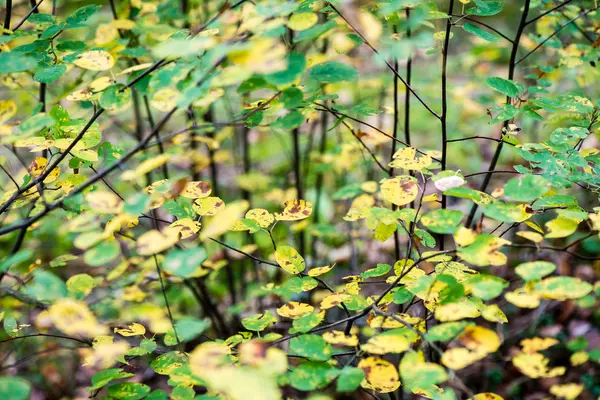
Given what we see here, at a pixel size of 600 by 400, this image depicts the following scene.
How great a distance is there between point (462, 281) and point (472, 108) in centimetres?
189

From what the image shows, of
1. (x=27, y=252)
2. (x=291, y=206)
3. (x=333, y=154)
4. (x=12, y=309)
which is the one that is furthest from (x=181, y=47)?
(x=12, y=309)

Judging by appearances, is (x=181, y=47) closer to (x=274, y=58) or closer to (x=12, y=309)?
(x=274, y=58)

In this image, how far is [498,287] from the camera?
720 millimetres

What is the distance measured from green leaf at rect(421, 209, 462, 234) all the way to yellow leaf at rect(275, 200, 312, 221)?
27 centimetres

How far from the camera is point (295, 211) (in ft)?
3.30

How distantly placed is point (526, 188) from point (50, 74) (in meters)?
0.96

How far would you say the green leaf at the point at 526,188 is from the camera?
0.77 metres

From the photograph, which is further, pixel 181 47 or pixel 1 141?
pixel 1 141

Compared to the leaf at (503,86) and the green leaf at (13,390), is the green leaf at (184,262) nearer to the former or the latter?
the green leaf at (13,390)

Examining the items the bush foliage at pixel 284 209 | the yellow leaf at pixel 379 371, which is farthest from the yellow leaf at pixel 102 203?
the yellow leaf at pixel 379 371

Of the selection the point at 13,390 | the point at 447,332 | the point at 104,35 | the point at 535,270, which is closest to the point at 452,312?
the point at 447,332

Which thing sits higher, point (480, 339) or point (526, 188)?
point (526, 188)

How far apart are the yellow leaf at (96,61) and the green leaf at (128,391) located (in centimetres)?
61

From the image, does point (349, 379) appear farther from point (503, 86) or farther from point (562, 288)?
point (503, 86)
